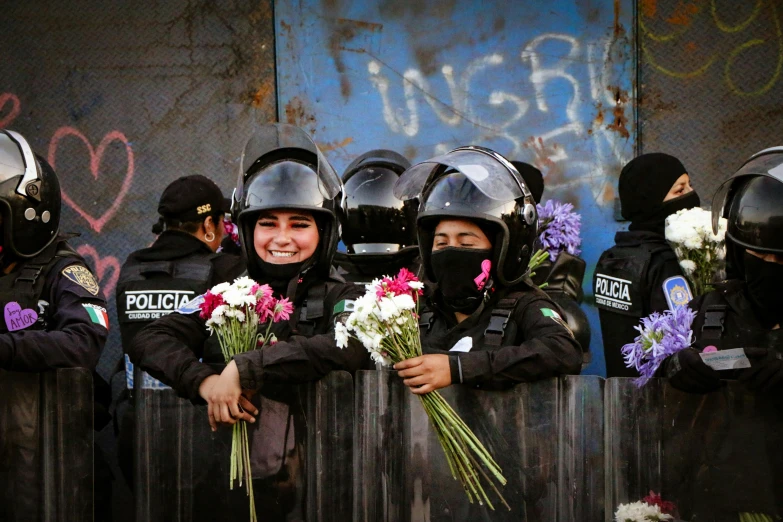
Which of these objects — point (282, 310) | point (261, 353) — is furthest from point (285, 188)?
point (261, 353)

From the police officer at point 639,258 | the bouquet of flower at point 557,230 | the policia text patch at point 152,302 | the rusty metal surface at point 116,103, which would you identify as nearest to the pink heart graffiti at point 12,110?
the rusty metal surface at point 116,103

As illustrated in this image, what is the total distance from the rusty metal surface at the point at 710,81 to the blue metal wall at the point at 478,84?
155 mm

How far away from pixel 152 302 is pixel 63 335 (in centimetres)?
158

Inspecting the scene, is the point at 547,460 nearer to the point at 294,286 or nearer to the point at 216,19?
the point at 294,286

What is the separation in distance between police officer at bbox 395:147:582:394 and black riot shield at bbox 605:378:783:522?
0.40 meters

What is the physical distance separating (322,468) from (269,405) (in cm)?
32

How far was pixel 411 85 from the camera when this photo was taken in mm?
7574

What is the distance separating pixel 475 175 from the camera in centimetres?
474

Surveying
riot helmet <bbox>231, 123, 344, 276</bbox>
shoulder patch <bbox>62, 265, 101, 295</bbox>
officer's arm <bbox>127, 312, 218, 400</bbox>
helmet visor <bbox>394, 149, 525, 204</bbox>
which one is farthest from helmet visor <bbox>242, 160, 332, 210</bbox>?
shoulder patch <bbox>62, 265, 101, 295</bbox>

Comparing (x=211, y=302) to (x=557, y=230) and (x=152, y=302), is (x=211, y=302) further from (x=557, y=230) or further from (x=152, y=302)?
(x=557, y=230)

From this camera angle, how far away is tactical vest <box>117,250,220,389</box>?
6398 mm

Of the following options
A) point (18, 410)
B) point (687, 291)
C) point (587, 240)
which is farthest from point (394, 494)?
point (587, 240)

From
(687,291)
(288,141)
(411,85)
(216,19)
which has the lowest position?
(687,291)

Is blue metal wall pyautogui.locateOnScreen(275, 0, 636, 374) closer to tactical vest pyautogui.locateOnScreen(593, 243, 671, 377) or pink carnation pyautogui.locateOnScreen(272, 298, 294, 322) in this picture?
tactical vest pyautogui.locateOnScreen(593, 243, 671, 377)
